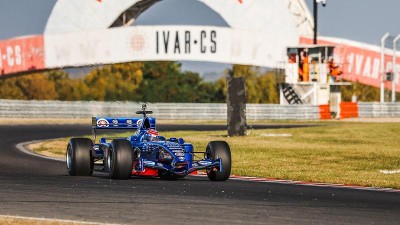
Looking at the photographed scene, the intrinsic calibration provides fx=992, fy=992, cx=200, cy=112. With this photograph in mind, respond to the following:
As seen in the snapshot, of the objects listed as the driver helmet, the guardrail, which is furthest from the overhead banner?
the driver helmet

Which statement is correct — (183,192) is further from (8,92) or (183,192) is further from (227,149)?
(8,92)

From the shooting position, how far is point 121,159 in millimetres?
17875

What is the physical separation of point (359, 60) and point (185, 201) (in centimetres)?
6007

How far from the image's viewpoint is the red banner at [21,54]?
2729 inches

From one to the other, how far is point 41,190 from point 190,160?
3.31 m

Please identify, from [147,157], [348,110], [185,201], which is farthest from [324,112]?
[185,201]

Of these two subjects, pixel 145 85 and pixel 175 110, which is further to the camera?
pixel 145 85

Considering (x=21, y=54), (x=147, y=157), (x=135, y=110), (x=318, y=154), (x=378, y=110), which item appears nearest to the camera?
(x=147, y=157)

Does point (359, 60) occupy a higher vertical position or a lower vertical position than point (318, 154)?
higher

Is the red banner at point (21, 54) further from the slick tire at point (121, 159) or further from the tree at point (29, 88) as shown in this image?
the slick tire at point (121, 159)

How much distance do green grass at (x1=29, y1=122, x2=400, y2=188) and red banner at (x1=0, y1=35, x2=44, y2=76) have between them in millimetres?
30761

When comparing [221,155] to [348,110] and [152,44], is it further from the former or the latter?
[152,44]

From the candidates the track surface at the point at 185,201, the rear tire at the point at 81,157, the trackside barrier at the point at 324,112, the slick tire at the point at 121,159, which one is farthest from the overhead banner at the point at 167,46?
the slick tire at the point at 121,159

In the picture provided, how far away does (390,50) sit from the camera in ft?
249
